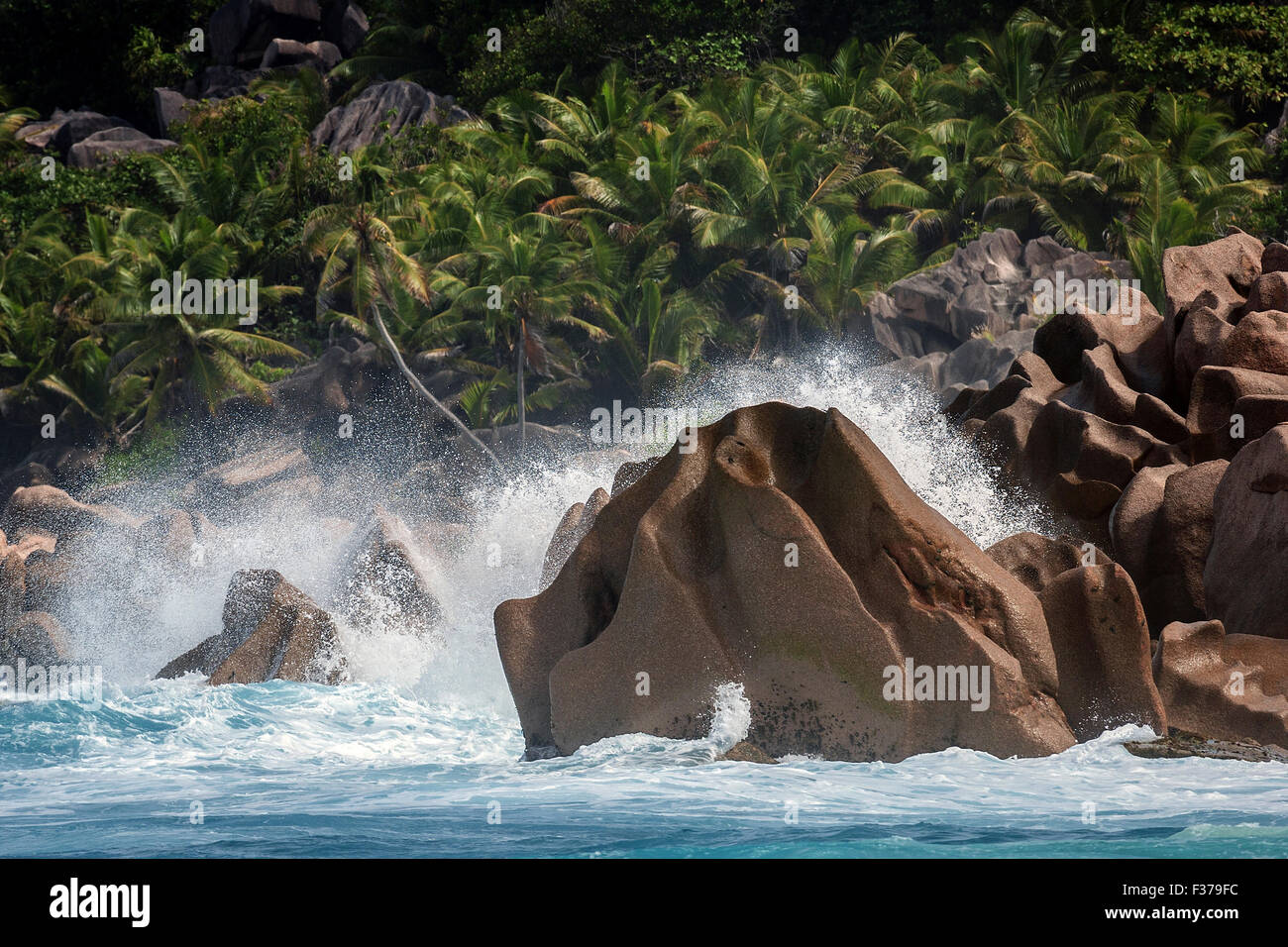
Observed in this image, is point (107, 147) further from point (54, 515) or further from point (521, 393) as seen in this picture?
point (54, 515)

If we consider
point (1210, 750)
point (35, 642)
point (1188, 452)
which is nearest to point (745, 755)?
point (1210, 750)

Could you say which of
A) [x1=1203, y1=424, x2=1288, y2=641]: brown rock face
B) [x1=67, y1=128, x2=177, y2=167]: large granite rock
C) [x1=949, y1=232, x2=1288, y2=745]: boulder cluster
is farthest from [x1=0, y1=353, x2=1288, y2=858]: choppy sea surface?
[x1=67, y1=128, x2=177, y2=167]: large granite rock

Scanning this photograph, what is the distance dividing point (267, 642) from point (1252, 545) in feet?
33.6

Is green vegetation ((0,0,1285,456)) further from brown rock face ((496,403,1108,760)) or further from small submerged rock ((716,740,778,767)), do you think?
small submerged rock ((716,740,778,767))

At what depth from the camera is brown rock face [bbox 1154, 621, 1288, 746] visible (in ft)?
35.4

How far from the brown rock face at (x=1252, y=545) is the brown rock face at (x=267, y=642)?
930cm

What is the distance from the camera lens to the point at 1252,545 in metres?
12.6

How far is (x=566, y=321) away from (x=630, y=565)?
2616cm

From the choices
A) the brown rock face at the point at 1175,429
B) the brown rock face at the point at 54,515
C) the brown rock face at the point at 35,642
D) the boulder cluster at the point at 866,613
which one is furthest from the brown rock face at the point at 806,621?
the brown rock face at the point at 54,515

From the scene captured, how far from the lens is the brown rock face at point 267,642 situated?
15.4m

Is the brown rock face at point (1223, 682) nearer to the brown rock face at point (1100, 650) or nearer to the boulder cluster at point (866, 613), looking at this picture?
the boulder cluster at point (866, 613)

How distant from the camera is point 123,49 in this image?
55.0 m

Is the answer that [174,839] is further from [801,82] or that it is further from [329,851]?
[801,82]

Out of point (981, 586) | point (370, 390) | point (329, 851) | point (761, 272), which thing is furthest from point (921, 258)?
point (329, 851)
